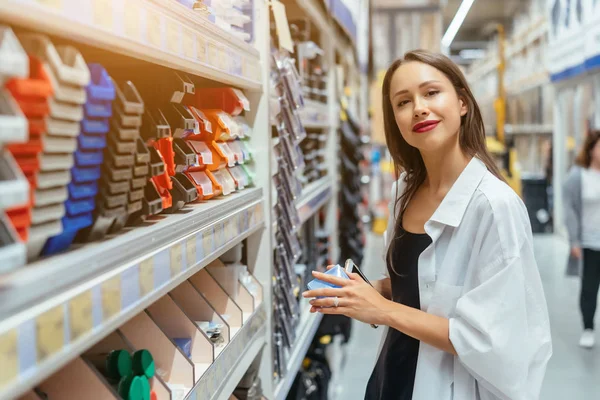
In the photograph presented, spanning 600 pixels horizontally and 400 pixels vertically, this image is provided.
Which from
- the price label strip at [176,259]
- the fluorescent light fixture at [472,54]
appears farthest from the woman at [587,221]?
the fluorescent light fixture at [472,54]

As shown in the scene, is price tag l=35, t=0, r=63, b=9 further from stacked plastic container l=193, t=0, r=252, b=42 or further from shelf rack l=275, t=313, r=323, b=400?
shelf rack l=275, t=313, r=323, b=400

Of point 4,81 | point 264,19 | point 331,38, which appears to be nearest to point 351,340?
point 331,38

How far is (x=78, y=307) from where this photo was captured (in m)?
0.81

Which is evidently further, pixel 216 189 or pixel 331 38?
pixel 331 38

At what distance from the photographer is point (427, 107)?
5.72 feet

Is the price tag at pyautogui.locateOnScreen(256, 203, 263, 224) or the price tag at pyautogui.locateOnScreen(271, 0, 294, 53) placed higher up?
the price tag at pyautogui.locateOnScreen(271, 0, 294, 53)

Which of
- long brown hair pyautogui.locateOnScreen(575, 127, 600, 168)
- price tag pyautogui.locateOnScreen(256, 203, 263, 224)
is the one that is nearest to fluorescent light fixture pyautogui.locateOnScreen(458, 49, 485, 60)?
long brown hair pyautogui.locateOnScreen(575, 127, 600, 168)

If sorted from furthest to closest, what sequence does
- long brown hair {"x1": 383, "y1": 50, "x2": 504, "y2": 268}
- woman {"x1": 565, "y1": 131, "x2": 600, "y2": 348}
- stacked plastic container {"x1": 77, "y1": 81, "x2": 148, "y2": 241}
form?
woman {"x1": 565, "y1": 131, "x2": 600, "y2": 348}
long brown hair {"x1": 383, "y1": 50, "x2": 504, "y2": 268}
stacked plastic container {"x1": 77, "y1": 81, "x2": 148, "y2": 241}

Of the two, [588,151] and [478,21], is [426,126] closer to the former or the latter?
[588,151]

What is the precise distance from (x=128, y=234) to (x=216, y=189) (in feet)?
2.26

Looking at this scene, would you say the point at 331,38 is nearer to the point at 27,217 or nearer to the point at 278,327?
the point at 278,327

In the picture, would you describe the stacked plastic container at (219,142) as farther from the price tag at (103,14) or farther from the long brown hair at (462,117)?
the price tag at (103,14)

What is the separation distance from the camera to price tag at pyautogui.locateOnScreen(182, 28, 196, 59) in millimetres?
1293

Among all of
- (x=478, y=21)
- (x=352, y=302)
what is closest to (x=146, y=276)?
(x=352, y=302)
